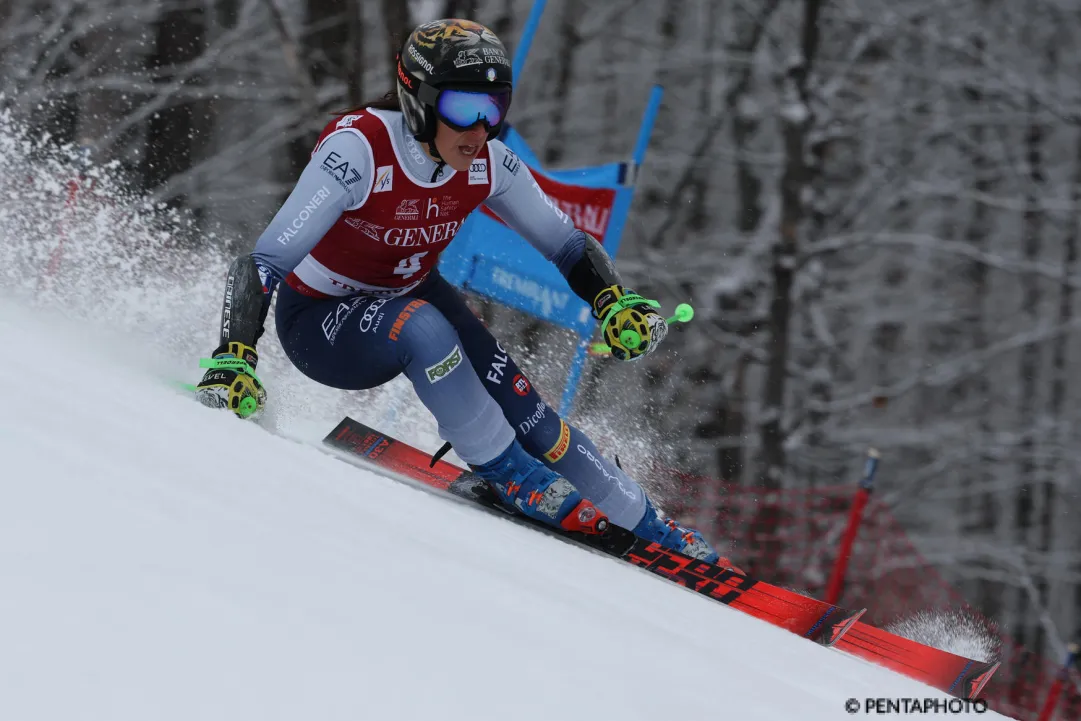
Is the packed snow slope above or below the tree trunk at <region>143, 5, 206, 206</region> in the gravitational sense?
below

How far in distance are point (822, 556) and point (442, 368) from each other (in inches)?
282

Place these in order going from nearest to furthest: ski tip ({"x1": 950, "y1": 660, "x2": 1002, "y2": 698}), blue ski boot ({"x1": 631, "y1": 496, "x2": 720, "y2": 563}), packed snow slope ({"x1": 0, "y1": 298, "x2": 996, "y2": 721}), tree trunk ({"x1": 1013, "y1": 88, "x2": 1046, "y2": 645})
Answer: packed snow slope ({"x1": 0, "y1": 298, "x2": 996, "y2": 721}) → ski tip ({"x1": 950, "y1": 660, "x2": 1002, "y2": 698}) → blue ski boot ({"x1": 631, "y1": 496, "x2": 720, "y2": 563}) → tree trunk ({"x1": 1013, "y1": 88, "x2": 1046, "y2": 645})

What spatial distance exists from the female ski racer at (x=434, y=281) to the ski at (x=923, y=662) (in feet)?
2.13

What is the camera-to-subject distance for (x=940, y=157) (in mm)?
12828

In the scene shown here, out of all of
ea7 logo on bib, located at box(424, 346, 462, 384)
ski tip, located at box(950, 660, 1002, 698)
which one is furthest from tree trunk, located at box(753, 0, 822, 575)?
ea7 logo on bib, located at box(424, 346, 462, 384)

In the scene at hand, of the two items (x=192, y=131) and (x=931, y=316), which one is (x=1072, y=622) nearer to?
(x=931, y=316)

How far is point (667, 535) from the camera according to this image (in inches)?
158

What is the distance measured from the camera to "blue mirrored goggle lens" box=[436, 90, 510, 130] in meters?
3.42

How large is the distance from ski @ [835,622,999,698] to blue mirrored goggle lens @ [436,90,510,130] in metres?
1.92

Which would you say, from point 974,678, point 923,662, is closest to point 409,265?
point 923,662

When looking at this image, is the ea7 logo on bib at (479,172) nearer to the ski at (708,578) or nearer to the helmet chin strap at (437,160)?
the helmet chin strap at (437,160)

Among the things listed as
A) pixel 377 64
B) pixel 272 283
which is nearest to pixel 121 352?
pixel 272 283

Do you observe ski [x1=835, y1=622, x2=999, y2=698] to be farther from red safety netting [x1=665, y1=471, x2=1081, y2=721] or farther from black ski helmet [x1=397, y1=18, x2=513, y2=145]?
red safety netting [x1=665, y1=471, x2=1081, y2=721]

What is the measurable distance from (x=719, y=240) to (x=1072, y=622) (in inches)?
378
